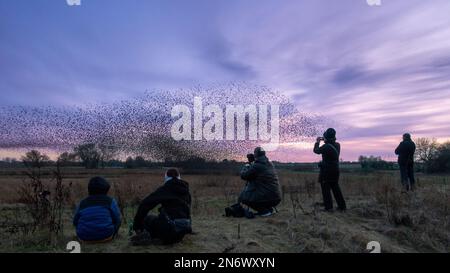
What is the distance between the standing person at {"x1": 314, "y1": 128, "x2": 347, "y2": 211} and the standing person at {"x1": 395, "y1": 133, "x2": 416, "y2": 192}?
521cm

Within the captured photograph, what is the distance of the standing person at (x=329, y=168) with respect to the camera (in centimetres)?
1185

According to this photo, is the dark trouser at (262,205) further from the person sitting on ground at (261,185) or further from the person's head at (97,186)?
the person's head at (97,186)

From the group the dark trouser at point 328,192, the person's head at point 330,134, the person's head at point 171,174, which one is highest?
the person's head at point 330,134

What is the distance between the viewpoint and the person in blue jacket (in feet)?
25.6

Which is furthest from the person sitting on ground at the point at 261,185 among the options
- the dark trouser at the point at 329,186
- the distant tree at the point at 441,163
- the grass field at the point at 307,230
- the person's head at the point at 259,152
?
the distant tree at the point at 441,163

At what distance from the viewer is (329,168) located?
11875mm

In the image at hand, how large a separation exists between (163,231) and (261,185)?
4131 millimetres

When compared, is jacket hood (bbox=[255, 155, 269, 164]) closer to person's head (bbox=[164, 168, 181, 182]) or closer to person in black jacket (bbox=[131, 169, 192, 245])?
person in black jacket (bbox=[131, 169, 192, 245])

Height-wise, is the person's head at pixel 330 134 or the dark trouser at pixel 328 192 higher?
the person's head at pixel 330 134

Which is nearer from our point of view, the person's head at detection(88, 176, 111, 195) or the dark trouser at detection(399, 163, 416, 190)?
the person's head at detection(88, 176, 111, 195)

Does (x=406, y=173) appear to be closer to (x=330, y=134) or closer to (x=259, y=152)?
(x=330, y=134)

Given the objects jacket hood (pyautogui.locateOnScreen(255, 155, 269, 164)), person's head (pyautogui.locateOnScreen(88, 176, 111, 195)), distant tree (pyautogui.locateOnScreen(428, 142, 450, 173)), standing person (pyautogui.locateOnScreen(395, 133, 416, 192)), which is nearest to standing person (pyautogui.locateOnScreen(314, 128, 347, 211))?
jacket hood (pyautogui.locateOnScreen(255, 155, 269, 164))

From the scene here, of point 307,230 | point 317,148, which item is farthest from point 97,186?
point 317,148
